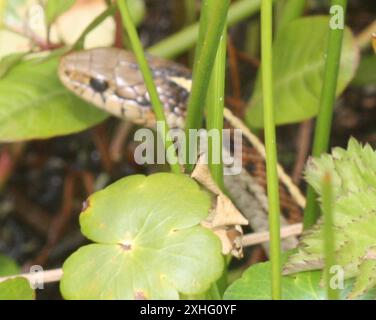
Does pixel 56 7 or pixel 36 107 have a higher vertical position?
pixel 56 7

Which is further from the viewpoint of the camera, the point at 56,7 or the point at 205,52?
the point at 56,7

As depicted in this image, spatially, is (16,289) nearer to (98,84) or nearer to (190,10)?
A: (98,84)

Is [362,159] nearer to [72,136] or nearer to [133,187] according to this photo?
[133,187]

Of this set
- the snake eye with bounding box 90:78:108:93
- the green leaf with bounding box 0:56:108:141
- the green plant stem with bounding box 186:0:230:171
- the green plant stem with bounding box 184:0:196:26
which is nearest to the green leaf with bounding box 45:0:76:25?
the green leaf with bounding box 0:56:108:141

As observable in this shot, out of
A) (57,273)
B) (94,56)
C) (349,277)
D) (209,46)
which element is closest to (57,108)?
(94,56)

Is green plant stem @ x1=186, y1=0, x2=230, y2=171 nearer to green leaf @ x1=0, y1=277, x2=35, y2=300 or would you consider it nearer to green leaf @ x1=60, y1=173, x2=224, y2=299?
green leaf @ x1=60, y1=173, x2=224, y2=299

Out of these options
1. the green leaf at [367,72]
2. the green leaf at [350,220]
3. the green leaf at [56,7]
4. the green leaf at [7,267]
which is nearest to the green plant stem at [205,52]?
the green leaf at [350,220]

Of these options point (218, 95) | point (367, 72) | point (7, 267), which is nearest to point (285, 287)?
point (218, 95)
